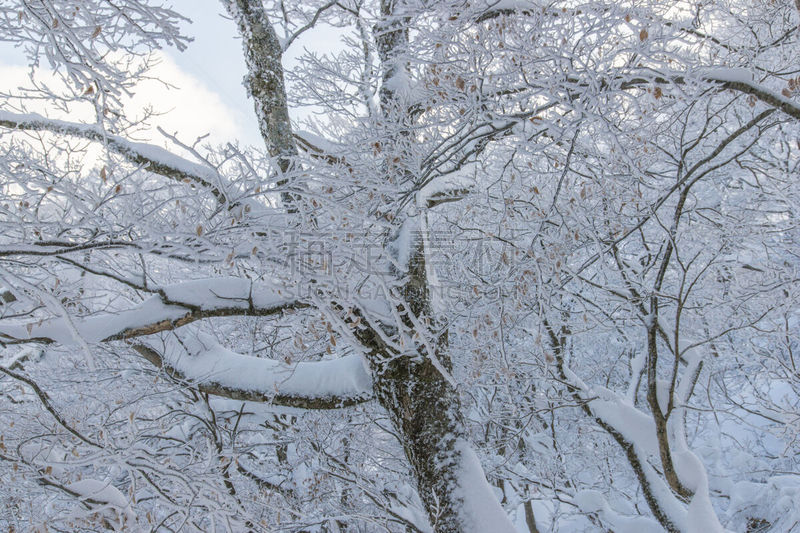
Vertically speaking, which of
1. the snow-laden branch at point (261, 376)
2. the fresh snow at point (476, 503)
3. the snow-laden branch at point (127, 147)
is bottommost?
the fresh snow at point (476, 503)

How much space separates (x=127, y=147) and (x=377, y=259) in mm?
2655

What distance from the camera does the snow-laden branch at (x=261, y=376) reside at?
411 centimetres

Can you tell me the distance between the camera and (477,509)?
3.78 metres

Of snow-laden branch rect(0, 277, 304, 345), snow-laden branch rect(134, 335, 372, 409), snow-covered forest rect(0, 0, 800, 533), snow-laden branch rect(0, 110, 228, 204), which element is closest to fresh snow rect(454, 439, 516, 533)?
snow-covered forest rect(0, 0, 800, 533)

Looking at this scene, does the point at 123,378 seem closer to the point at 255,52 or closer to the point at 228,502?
the point at 228,502

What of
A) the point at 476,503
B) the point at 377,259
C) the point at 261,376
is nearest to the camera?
the point at 377,259

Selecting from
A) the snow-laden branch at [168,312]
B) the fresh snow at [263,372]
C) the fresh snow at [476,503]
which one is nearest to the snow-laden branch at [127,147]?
the snow-laden branch at [168,312]

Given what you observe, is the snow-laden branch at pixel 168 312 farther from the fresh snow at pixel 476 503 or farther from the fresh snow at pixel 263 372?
the fresh snow at pixel 476 503

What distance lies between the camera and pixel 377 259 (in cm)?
312

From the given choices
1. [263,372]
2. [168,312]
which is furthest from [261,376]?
[168,312]

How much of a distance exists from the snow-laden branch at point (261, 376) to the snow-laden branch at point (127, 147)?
1.53 m

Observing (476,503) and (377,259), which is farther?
(476,503)

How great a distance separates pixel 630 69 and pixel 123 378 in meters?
5.82

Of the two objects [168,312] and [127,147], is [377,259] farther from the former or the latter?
[127,147]
